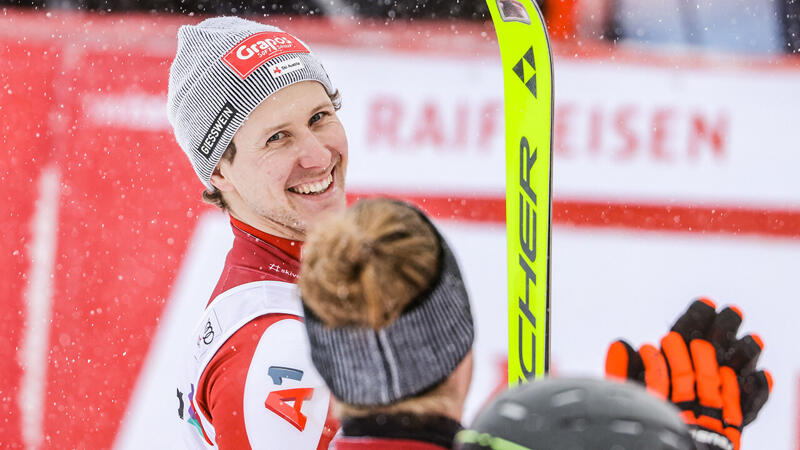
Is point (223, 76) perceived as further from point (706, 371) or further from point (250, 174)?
point (706, 371)

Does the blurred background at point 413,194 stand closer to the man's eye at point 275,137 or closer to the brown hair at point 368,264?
the man's eye at point 275,137

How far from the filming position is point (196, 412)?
211 cm

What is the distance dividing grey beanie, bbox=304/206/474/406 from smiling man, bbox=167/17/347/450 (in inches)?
24.2

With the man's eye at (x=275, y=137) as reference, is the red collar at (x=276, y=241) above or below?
below

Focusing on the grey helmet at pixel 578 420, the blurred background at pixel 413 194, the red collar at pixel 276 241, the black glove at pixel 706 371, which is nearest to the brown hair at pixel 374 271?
the grey helmet at pixel 578 420

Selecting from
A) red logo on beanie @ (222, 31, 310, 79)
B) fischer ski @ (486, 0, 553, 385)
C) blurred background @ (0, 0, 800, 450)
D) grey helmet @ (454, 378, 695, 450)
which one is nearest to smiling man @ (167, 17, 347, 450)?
red logo on beanie @ (222, 31, 310, 79)

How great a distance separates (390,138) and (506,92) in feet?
7.23

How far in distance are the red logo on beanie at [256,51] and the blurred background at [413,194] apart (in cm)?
226

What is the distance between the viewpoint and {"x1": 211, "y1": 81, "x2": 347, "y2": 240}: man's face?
88.7 inches

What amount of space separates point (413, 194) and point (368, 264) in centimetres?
342

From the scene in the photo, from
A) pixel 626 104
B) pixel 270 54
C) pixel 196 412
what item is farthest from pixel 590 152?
pixel 196 412

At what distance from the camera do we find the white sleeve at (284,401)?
182 centimetres

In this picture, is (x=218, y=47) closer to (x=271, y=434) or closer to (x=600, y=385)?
(x=271, y=434)

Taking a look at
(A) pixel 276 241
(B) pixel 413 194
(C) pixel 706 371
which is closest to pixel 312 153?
(A) pixel 276 241
